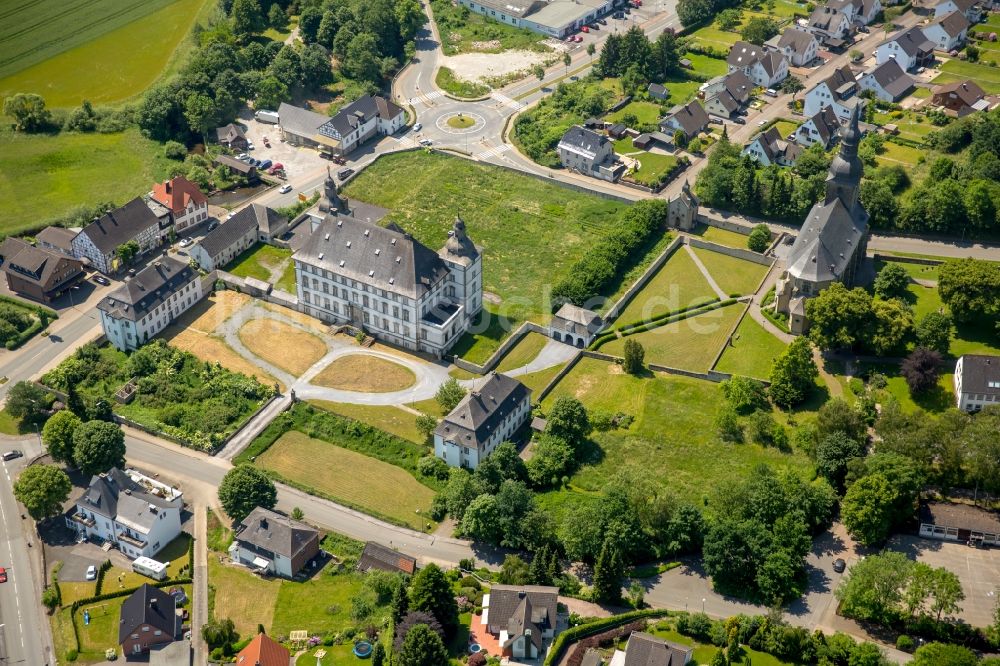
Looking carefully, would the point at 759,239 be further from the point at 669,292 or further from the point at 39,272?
the point at 39,272

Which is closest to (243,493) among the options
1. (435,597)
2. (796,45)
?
(435,597)

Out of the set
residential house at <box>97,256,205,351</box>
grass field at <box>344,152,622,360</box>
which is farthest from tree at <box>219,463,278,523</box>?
grass field at <box>344,152,622,360</box>

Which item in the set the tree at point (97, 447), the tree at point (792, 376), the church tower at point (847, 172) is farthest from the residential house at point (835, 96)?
the tree at point (97, 447)

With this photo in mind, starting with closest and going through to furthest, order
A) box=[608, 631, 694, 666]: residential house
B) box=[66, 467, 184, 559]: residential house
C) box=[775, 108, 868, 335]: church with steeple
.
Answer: box=[608, 631, 694, 666]: residential house, box=[66, 467, 184, 559]: residential house, box=[775, 108, 868, 335]: church with steeple

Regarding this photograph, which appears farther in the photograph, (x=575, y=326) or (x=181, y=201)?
(x=181, y=201)

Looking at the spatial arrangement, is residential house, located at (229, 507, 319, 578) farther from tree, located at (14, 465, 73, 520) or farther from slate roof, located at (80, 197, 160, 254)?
slate roof, located at (80, 197, 160, 254)
